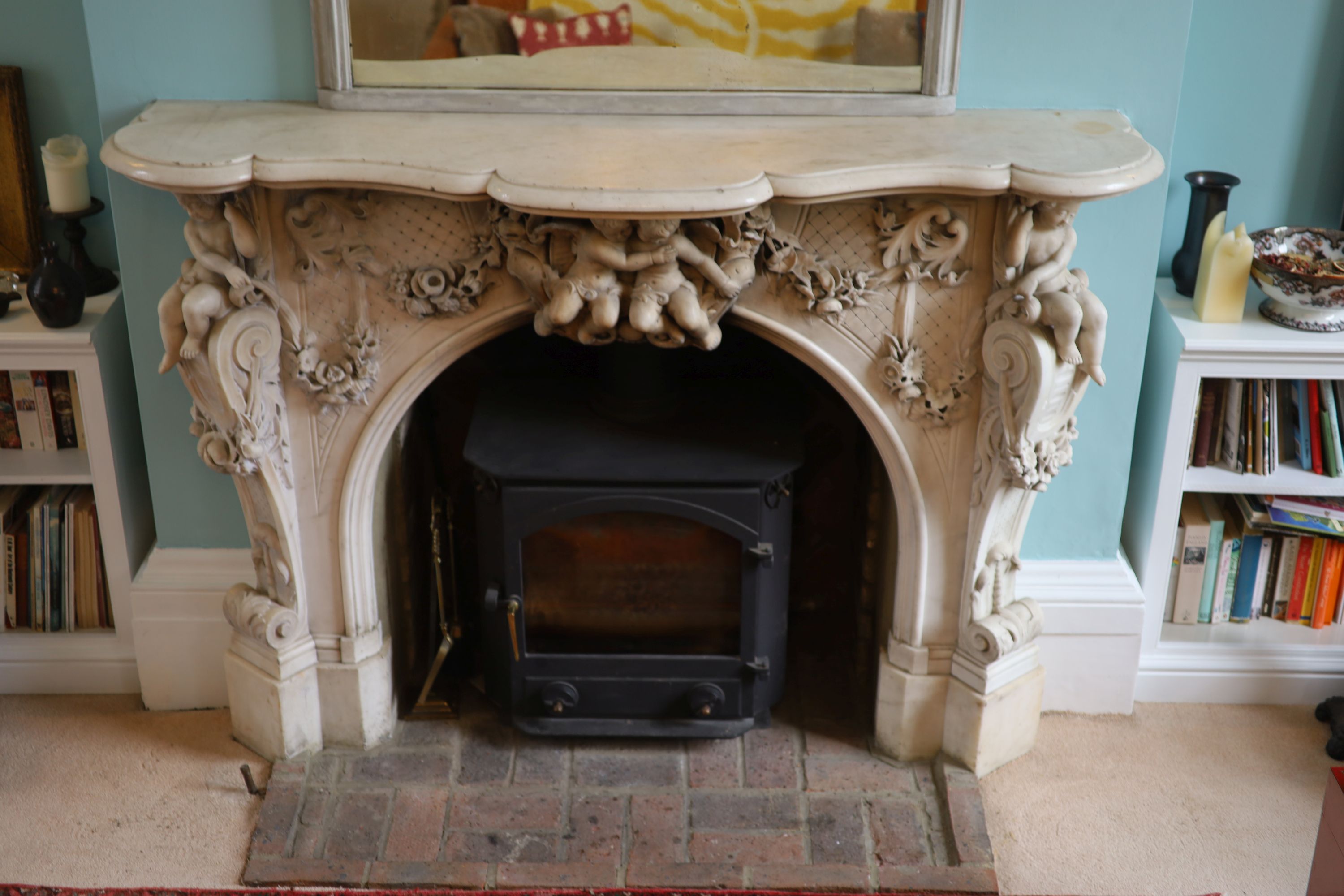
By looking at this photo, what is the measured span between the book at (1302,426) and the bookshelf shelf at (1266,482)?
25 millimetres

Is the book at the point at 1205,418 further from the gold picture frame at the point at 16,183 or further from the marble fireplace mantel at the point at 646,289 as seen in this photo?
the gold picture frame at the point at 16,183

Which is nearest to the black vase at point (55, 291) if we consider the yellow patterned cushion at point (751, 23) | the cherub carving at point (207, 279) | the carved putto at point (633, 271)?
the cherub carving at point (207, 279)

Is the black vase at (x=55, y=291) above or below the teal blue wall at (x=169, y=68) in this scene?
below

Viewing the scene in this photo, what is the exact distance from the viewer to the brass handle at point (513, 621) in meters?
2.71

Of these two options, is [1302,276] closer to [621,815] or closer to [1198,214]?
[1198,214]

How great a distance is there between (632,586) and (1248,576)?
1374 millimetres

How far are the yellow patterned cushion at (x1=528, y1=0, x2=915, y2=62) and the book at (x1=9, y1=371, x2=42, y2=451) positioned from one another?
1.36 m

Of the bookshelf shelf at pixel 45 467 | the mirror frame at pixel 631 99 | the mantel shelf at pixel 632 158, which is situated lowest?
the bookshelf shelf at pixel 45 467

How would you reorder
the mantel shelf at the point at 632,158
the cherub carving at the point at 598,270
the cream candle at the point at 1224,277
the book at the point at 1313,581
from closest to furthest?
1. the mantel shelf at the point at 632,158
2. the cherub carving at the point at 598,270
3. the cream candle at the point at 1224,277
4. the book at the point at 1313,581

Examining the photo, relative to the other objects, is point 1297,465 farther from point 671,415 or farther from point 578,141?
point 578,141

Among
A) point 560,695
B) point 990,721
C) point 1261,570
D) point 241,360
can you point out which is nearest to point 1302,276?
point 1261,570

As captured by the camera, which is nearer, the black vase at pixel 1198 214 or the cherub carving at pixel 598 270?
the cherub carving at pixel 598 270

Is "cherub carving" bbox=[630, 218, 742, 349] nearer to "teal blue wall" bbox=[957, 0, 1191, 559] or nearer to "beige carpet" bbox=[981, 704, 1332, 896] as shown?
"teal blue wall" bbox=[957, 0, 1191, 559]

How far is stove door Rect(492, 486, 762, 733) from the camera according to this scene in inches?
106
